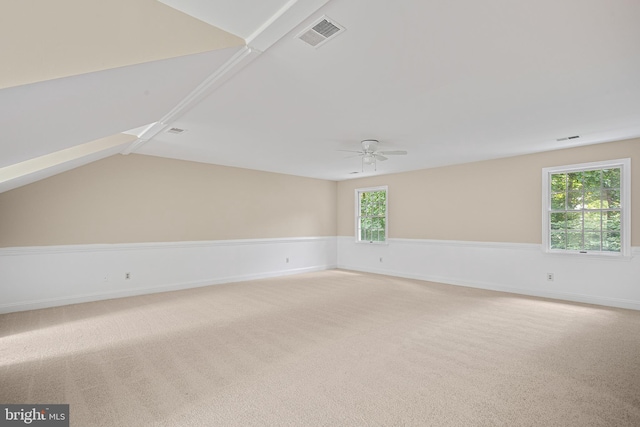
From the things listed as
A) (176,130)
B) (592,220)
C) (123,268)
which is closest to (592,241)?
(592,220)

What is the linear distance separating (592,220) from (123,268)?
25.5ft

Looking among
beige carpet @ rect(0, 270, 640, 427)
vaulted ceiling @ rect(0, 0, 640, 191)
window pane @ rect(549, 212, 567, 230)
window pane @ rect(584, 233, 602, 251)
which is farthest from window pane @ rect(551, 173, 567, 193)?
beige carpet @ rect(0, 270, 640, 427)

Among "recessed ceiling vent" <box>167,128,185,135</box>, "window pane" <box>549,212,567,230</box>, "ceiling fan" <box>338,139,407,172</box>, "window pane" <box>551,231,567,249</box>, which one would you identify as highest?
"recessed ceiling vent" <box>167,128,185,135</box>

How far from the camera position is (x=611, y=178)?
4.80 meters

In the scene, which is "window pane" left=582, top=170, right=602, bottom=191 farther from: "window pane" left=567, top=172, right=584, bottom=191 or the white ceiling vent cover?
the white ceiling vent cover

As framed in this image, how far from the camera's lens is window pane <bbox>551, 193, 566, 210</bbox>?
5.25 meters

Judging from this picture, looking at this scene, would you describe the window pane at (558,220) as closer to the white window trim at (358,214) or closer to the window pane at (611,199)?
the window pane at (611,199)

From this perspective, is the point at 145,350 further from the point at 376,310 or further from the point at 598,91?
the point at 598,91

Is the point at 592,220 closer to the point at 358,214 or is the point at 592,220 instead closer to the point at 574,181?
the point at 574,181

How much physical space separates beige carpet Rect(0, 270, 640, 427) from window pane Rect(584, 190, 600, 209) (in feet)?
5.23

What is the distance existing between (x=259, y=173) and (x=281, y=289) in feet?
9.17

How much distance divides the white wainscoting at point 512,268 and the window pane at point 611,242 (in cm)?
19

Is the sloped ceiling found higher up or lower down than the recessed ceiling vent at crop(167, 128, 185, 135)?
lower down

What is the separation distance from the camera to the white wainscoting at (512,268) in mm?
4668
